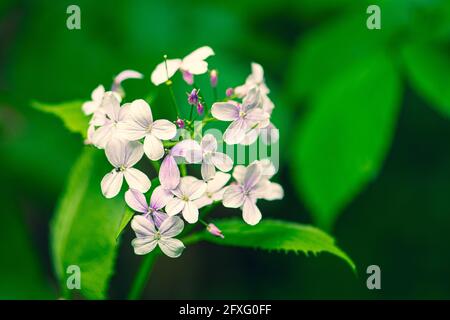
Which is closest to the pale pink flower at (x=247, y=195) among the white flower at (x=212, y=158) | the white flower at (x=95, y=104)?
the white flower at (x=212, y=158)

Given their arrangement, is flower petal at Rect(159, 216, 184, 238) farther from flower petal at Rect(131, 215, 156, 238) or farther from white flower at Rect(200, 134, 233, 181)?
white flower at Rect(200, 134, 233, 181)

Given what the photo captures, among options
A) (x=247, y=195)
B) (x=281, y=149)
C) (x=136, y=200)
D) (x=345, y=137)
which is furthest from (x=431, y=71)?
(x=136, y=200)

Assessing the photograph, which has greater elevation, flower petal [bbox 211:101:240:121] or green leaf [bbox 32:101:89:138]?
green leaf [bbox 32:101:89:138]

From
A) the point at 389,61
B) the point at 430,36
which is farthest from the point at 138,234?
the point at 430,36

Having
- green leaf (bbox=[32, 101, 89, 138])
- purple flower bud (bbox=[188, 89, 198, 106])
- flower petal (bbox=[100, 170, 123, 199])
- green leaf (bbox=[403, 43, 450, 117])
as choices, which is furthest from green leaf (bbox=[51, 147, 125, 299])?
green leaf (bbox=[403, 43, 450, 117])

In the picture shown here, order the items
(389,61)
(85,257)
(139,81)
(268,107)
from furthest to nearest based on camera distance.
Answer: (139,81) → (389,61) → (85,257) → (268,107)

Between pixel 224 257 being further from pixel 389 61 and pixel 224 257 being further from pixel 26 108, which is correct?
pixel 389 61
